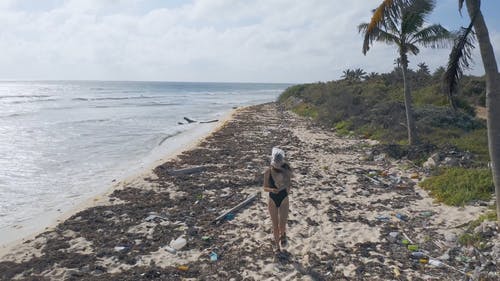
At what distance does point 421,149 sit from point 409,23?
14.2ft

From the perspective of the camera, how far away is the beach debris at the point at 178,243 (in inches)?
262

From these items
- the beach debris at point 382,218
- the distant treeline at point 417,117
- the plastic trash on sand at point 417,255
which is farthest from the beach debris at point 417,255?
the distant treeline at point 417,117

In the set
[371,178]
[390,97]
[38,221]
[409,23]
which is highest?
[409,23]

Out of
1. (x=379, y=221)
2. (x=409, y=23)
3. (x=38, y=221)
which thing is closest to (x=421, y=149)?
(x=409, y=23)

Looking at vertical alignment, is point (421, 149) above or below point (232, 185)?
above

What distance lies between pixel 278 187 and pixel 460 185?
5.29m

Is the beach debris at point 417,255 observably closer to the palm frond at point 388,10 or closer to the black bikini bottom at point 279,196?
the black bikini bottom at point 279,196

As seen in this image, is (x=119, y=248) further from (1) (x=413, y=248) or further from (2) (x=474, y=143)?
(2) (x=474, y=143)

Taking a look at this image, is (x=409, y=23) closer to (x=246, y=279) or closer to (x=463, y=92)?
(x=246, y=279)

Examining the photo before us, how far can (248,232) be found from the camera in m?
7.25

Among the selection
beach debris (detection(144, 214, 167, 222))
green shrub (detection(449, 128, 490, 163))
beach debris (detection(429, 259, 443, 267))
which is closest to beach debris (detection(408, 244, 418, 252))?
beach debris (detection(429, 259, 443, 267))

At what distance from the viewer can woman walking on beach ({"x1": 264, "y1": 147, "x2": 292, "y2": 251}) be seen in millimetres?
5934

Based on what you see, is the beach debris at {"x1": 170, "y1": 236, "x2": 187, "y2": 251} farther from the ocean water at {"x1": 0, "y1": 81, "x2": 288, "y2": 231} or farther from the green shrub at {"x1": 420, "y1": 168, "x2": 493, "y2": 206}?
the green shrub at {"x1": 420, "y1": 168, "x2": 493, "y2": 206}

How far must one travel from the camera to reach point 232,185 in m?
10.6
